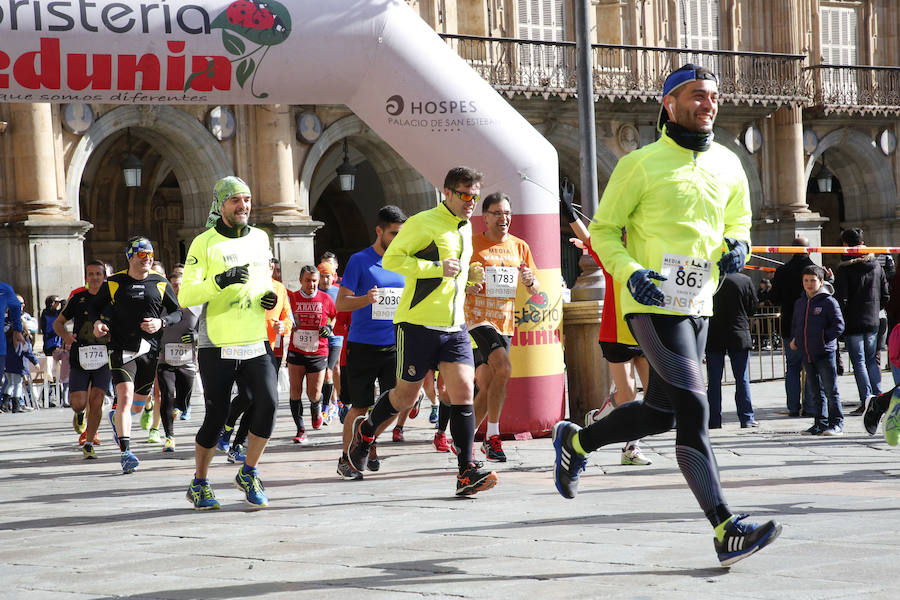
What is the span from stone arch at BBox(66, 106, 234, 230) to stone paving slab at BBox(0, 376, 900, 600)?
42.8 ft

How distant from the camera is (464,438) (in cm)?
723

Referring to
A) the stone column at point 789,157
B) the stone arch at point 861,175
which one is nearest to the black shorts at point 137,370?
the stone column at point 789,157

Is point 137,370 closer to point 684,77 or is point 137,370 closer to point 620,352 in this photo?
point 620,352

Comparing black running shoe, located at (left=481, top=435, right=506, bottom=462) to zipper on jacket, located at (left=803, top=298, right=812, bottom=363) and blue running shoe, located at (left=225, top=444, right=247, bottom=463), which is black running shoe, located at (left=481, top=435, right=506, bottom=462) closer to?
blue running shoe, located at (left=225, top=444, right=247, bottom=463)

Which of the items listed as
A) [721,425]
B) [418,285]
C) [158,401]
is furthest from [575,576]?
[158,401]

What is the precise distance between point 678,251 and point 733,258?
238 mm

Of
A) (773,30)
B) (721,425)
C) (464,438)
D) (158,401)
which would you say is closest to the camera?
(464,438)

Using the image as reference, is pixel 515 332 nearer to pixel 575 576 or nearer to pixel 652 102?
pixel 575 576

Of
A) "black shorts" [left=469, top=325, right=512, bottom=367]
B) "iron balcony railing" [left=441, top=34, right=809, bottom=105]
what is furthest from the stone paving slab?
"iron balcony railing" [left=441, top=34, right=809, bottom=105]

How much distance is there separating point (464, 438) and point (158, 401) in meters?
5.55

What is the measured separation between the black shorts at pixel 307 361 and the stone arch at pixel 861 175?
22.1 metres

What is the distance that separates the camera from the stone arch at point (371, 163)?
24.3 m

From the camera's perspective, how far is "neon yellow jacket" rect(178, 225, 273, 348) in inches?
275

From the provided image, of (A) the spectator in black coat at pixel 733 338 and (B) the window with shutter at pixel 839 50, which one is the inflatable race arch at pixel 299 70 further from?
(B) the window with shutter at pixel 839 50
